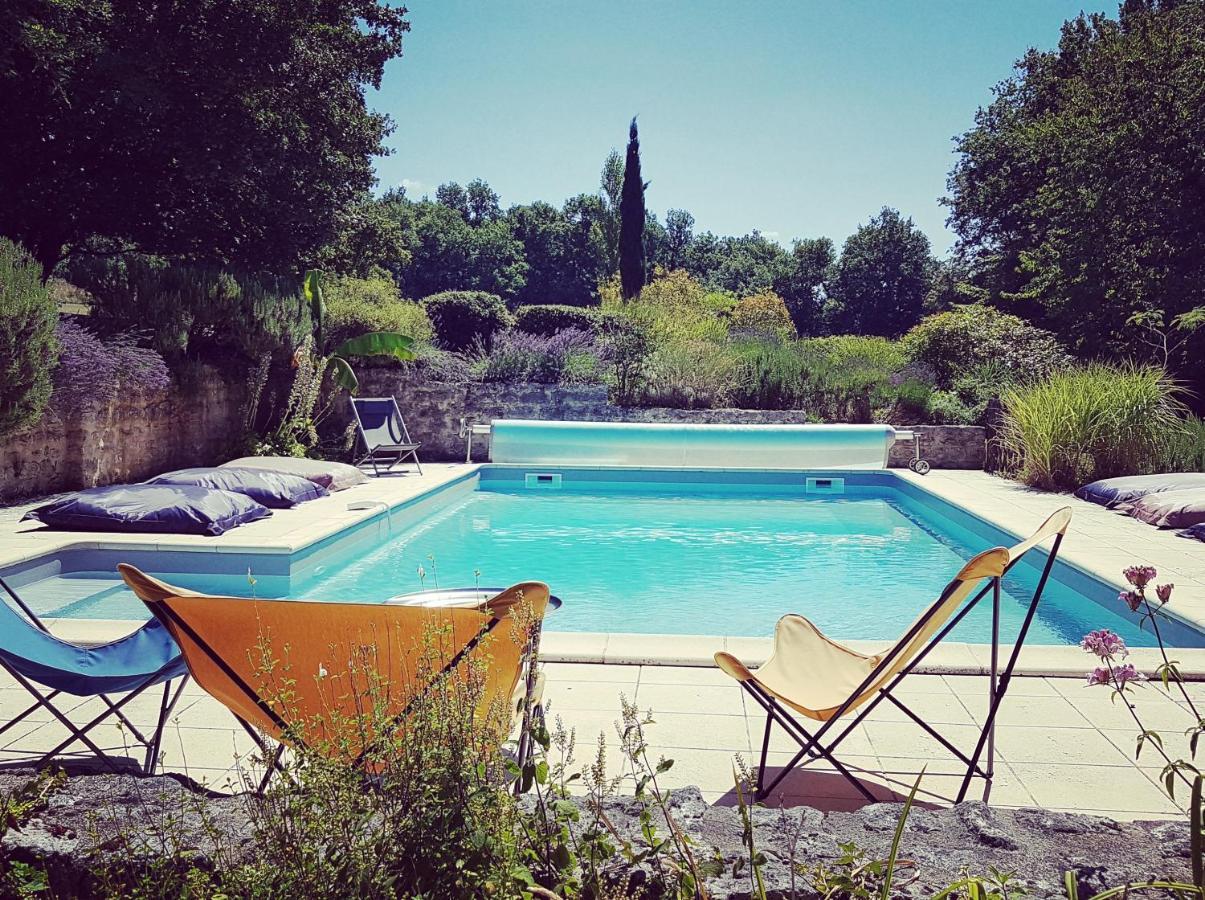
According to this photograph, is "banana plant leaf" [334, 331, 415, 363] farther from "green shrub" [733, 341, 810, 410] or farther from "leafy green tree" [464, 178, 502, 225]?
"leafy green tree" [464, 178, 502, 225]

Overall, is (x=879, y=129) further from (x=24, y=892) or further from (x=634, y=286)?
(x=24, y=892)

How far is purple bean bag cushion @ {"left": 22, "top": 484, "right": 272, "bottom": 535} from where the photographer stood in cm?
620

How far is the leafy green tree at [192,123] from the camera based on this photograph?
10062 millimetres

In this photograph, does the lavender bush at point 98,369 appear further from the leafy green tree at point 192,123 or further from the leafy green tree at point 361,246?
the leafy green tree at point 361,246

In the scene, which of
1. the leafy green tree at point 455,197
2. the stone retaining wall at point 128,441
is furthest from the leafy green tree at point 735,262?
the stone retaining wall at point 128,441

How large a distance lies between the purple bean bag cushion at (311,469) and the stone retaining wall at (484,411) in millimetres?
2830

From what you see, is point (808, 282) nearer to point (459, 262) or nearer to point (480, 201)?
point (459, 262)

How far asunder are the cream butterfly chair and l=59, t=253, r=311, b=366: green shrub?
8.14m

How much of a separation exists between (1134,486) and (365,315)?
962 centimetres

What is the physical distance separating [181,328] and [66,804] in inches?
328

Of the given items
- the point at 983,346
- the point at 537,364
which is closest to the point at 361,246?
the point at 537,364

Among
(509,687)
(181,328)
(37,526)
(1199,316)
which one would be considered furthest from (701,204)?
(509,687)

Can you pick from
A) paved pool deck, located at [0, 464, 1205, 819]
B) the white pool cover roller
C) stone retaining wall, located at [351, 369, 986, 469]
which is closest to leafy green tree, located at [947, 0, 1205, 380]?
the white pool cover roller

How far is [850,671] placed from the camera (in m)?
2.81
